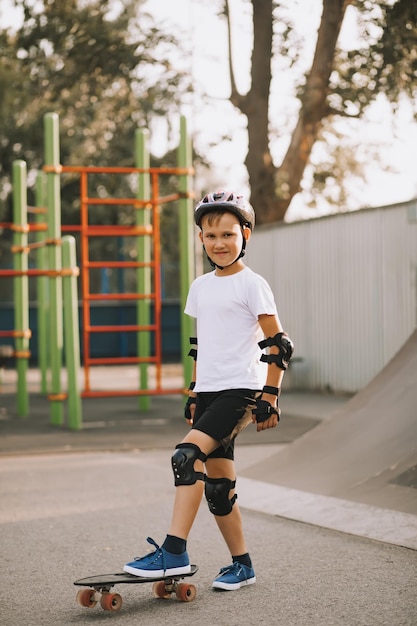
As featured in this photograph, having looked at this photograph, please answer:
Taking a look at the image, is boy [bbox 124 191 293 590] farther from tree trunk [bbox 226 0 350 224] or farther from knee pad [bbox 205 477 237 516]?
Result: tree trunk [bbox 226 0 350 224]

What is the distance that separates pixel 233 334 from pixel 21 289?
10.1 m

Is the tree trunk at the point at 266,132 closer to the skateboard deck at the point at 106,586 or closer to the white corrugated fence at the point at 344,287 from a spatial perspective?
the white corrugated fence at the point at 344,287

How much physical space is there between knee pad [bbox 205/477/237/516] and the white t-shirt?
1.34 ft

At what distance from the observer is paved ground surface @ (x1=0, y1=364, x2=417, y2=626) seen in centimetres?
463

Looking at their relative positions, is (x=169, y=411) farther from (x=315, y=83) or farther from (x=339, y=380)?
(x=315, y=83)

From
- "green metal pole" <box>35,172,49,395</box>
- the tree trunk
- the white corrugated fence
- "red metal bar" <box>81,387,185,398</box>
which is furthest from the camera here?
the tree trunk

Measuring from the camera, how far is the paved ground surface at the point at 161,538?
182 inches

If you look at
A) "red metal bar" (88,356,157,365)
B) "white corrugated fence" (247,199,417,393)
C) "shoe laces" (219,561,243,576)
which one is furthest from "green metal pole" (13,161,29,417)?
"shoe laces" (219,561,243,576)

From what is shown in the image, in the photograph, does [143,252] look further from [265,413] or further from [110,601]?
[110,601]

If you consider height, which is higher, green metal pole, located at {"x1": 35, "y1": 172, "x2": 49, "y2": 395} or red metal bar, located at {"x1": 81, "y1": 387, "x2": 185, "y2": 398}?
green metal pole, located at {"x1": 35, "y1": 172, "x2": 49, "y2": 395}

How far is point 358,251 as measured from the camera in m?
15.8

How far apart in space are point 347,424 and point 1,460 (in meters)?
3.30

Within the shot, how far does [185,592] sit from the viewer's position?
479 cm

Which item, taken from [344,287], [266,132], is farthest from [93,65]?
[344,287]
